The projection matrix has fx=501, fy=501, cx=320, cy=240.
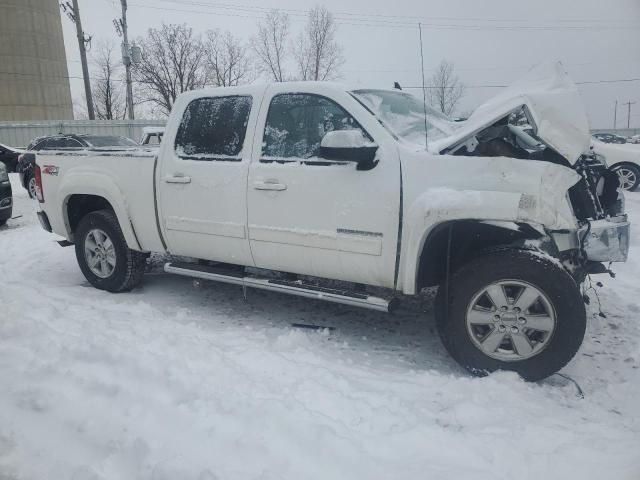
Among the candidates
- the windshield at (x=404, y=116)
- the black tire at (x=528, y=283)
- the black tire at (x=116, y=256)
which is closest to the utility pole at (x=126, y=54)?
the black tire at (x=116, y=256)

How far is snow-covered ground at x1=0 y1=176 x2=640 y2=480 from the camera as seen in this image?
2396 mm

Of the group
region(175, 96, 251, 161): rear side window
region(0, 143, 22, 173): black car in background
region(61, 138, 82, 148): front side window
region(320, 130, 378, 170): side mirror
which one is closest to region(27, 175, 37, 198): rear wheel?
region(61, 138, 82, 148): front side window

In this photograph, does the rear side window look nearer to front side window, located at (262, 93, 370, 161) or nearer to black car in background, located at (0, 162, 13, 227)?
front side window, located at (262, 93, 370, 161)

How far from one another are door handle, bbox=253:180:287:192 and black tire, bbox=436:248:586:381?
1380 mm

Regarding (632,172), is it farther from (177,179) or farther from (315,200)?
(177,179)

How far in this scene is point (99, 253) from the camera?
5066 mm

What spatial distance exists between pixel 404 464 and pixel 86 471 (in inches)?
59.0

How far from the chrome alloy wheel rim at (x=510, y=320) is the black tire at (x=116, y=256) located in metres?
3.31

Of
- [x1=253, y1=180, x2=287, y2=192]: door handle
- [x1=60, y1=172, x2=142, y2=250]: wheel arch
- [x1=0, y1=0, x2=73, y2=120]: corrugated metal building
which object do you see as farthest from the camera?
[x1=0, y1=0, x2=73, y2=120]: corrugated metal building

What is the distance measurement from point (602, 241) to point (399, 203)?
1303 millimetres

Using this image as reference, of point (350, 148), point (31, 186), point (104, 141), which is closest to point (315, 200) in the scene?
point (350, 148)

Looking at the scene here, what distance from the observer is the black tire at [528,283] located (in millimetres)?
2980

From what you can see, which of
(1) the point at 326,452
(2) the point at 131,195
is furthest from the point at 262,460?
(2) the point at 131,195

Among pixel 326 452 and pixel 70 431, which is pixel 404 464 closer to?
pixel 326 452
